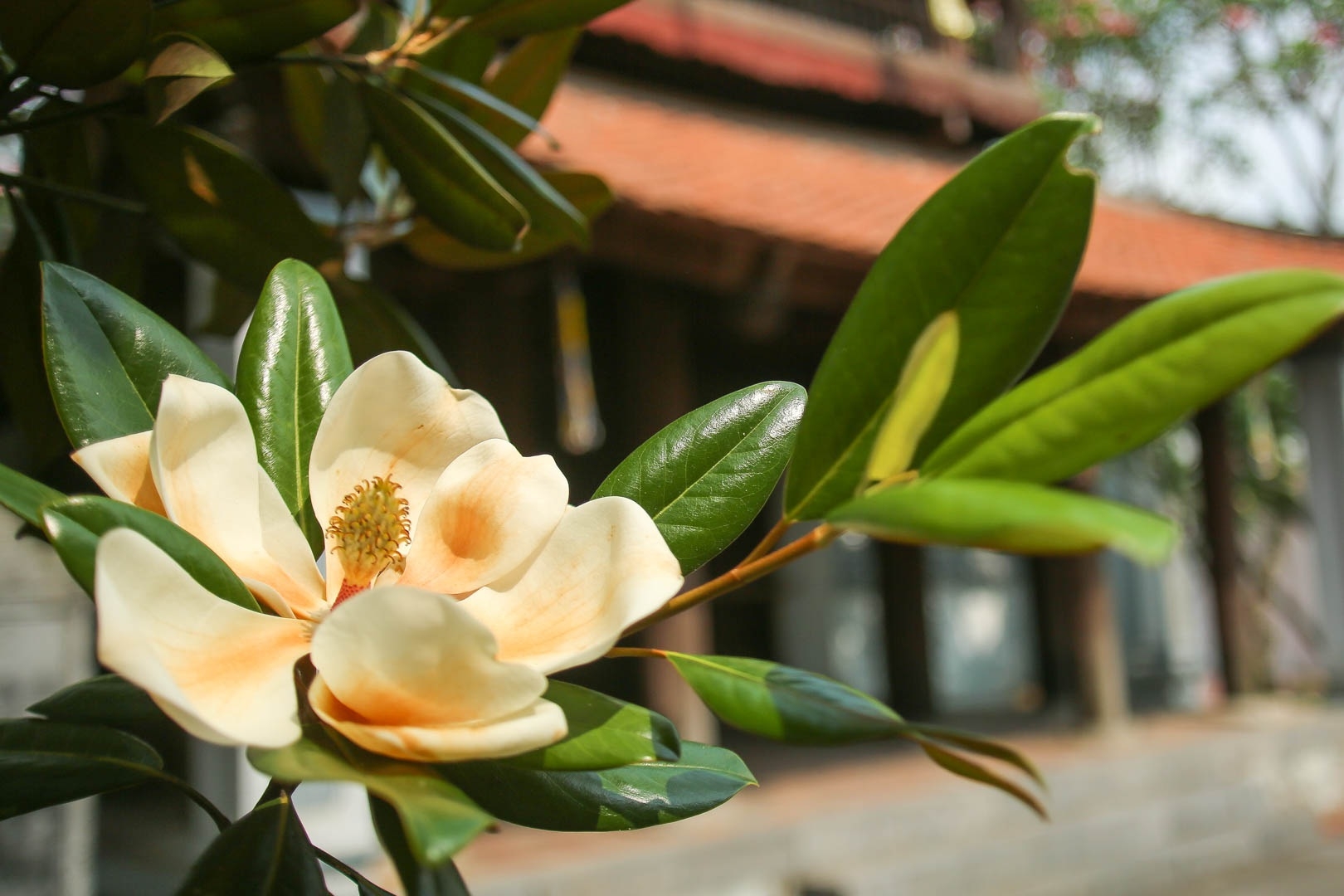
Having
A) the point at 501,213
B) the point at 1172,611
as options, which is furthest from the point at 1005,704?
the point at 501,213

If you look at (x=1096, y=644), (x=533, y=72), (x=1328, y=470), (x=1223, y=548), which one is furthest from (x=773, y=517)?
(x=533, y=72)

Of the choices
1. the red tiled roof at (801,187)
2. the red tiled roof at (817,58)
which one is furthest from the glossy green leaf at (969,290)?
the red tiled roof at (817,58)

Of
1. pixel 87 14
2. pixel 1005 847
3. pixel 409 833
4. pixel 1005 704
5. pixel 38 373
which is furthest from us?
pixel 1005 704

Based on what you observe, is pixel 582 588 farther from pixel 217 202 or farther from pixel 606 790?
pixel 217 202

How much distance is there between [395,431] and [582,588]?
0.08 metres

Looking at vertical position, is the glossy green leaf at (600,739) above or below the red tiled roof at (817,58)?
below

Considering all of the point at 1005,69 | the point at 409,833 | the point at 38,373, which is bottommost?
the point at 409,833

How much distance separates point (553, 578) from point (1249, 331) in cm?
17

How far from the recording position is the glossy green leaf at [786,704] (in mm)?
267

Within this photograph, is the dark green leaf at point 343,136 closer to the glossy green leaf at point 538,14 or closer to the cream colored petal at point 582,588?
the glossy green leaf at point 538,14

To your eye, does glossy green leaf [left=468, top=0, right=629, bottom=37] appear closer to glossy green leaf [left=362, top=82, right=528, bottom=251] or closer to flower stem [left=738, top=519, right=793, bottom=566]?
glossy green leaf [left=362, top=82, right=528, bottom=251]

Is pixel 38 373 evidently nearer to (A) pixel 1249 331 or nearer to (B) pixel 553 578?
(B) pixel 553 578

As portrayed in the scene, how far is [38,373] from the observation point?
54 centimetres

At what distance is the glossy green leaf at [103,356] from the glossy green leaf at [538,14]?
228 mm
